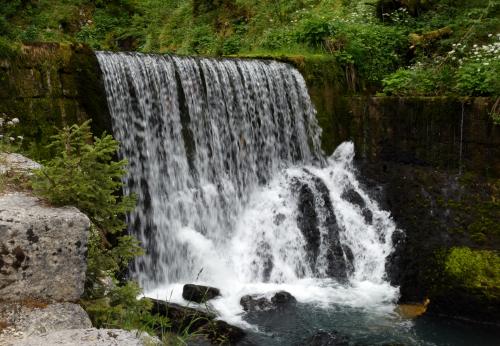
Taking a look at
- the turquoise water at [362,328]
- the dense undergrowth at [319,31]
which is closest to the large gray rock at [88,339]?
the turquoise water at [362,328]

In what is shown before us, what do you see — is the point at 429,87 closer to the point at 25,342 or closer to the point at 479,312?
the point at 479,312

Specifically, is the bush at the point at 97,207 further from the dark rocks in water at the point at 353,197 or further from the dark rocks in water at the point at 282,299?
the dark rocks in water at the point at 353,197

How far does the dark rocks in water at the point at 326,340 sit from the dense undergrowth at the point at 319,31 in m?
5.50

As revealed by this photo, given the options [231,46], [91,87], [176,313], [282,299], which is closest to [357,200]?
[282,299]

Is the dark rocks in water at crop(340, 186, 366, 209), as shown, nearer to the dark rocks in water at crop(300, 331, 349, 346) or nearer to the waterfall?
the waterfall

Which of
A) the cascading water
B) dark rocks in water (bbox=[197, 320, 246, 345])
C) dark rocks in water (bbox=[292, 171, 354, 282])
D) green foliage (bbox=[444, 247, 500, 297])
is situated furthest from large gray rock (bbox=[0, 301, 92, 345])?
green foliage (bbox=[444, 247, 500, 297])

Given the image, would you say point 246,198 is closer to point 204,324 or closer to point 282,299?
point 282,299

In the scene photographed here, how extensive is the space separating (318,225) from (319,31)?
4919 mm

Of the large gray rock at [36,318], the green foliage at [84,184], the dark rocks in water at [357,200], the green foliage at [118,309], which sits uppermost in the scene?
the green foliage at [84,184]

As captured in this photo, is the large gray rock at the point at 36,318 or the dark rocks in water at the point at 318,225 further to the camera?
the dark rocks in water at the point at 318,225

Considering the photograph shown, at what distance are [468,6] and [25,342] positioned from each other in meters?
12.4

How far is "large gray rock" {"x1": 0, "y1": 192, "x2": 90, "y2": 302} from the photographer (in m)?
2.87

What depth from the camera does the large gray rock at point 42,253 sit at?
9.41 feet

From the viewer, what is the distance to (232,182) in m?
9.97
